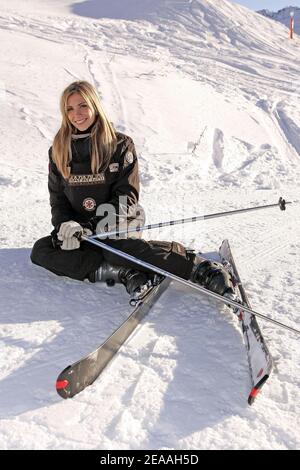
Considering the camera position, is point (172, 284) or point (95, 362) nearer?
point (95, 362)

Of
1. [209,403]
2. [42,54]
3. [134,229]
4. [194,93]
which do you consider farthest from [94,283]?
[42,54]

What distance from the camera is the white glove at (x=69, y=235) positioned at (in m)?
3.28

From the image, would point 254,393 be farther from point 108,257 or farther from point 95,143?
point 95,143

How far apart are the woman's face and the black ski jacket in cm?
10

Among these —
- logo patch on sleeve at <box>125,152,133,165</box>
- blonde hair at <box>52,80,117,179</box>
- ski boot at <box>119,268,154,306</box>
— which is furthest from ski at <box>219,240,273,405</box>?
blonde hair at <box>52,80,117,179</box>

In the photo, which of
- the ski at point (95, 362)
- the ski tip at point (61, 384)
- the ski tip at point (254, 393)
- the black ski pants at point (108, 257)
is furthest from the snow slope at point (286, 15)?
the ski tip at point (61, 384)

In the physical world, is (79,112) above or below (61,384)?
above

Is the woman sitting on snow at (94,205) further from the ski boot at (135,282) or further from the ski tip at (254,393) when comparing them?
the ski tip at (254,393)

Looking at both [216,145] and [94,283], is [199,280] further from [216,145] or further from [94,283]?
[216,145]

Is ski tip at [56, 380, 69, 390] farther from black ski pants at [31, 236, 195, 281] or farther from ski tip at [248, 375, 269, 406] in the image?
black ski pants at [31, 236, 195, 281]

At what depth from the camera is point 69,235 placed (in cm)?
328

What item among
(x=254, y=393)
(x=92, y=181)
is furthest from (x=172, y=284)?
(x=254, y=393)

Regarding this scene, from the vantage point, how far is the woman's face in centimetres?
339

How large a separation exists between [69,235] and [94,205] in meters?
0.51
